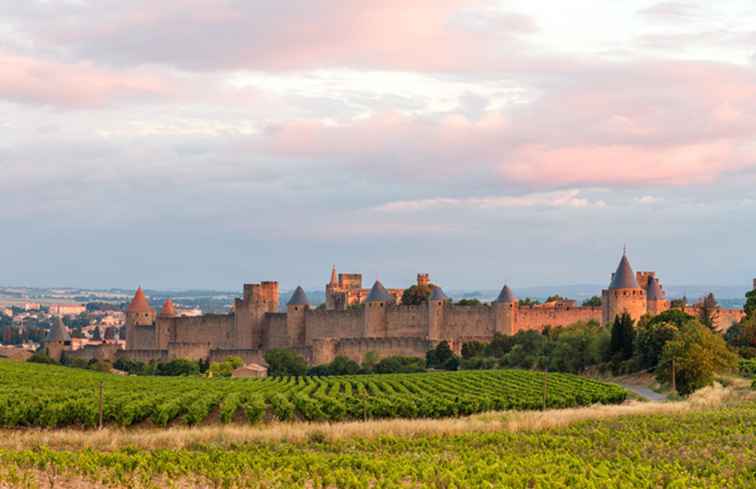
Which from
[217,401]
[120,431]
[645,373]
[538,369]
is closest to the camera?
[120,431]

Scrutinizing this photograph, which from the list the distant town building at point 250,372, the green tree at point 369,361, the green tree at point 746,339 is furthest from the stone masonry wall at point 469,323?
the green tree at point 746,339

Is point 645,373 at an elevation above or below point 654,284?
below

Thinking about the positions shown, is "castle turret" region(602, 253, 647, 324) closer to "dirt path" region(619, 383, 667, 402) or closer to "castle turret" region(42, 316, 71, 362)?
"dirt path" region(619, 383, 667, 402)

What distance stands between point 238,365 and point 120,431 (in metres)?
36.5

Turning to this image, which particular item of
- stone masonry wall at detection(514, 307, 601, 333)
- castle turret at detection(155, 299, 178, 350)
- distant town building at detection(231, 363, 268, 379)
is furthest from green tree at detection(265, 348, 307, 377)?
castle turret at detection(155, 299, 178, 350)

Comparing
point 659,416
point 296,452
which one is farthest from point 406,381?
point 296,452

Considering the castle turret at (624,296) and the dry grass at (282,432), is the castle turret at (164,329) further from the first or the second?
the dry grass at (282,432)

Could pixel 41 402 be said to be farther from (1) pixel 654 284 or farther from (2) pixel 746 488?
(1) pixel 654 284

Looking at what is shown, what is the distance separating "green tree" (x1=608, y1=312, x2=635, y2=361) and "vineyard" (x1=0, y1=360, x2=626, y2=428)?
6.96m

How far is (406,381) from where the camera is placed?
39500mm

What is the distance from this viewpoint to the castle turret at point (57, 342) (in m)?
Result: 72.1

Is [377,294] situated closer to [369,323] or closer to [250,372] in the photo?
[369,323]

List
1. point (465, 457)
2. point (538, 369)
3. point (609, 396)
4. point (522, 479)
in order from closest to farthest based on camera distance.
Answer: point (522, 479)
point (465, 457)
point (609, 396)
point (538, 369)

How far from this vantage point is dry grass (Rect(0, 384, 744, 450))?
2005cm
